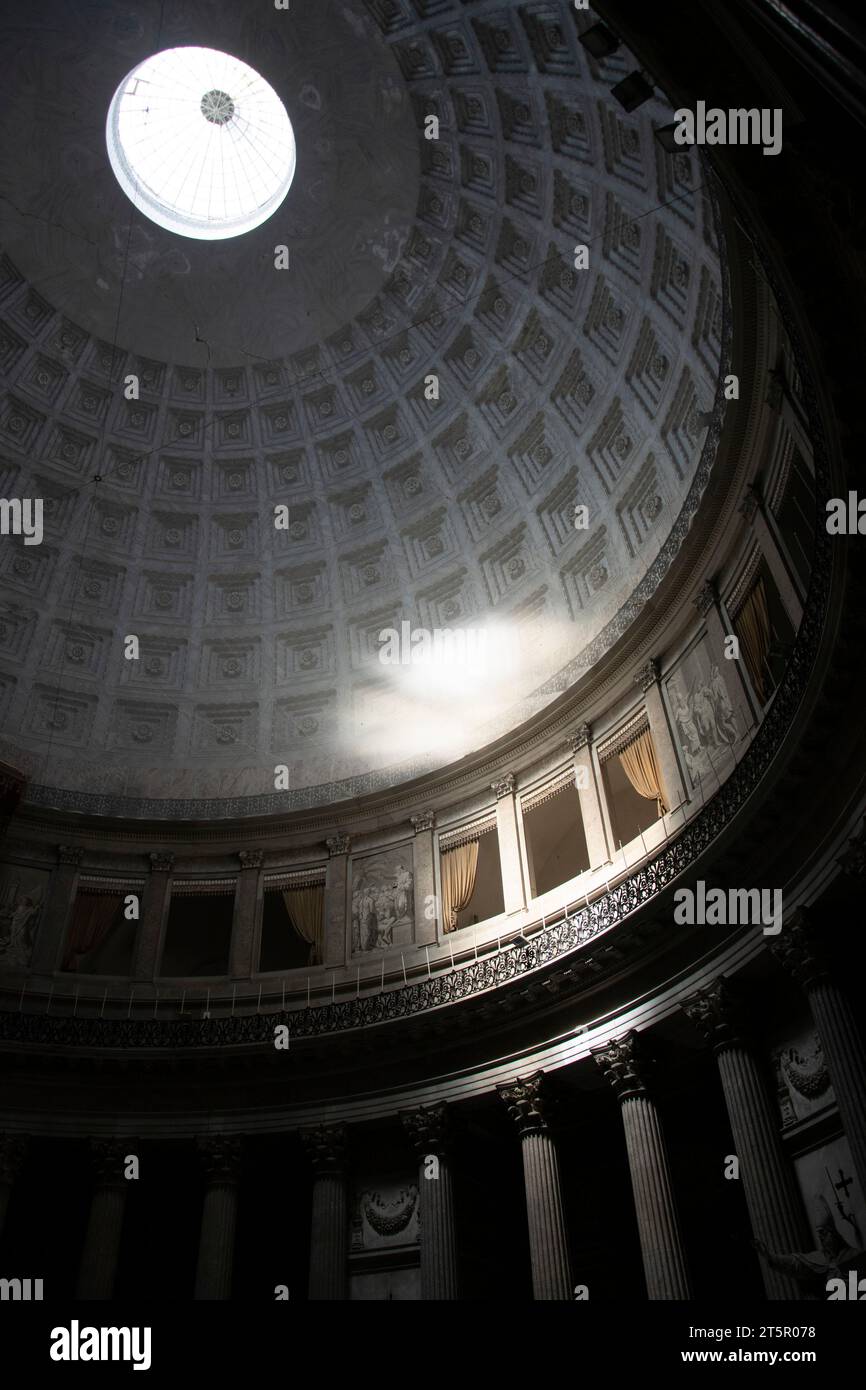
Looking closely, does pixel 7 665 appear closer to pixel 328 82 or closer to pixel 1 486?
pixel 1 486

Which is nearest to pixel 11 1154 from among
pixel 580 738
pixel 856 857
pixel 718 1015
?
pixel 718 1015

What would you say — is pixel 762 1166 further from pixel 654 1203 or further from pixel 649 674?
pixel 649 674

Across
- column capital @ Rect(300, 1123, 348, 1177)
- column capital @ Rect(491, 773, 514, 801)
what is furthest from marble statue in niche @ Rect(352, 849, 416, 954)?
column capital @ Rect(300, 1123, 348, 1177)

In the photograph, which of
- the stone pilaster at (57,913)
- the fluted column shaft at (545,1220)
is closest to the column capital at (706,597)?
the fluted column shaft at (545,1220)

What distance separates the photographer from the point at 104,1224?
17.5 metres

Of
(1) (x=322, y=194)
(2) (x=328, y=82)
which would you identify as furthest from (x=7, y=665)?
(2) (x=328, y=82)

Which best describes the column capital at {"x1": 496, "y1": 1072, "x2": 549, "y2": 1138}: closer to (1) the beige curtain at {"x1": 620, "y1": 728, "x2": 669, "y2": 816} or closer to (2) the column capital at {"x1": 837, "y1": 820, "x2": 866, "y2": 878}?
(1) the beige curtain at {"x1": 620, "y1": 728, "x2": 669, "y2": 816}

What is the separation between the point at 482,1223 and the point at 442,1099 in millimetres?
2308

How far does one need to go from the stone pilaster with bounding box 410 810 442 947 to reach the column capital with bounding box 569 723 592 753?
12.1 ft

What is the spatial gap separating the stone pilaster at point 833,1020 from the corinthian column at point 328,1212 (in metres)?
8.90

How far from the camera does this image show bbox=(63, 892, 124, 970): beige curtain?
71.5 ft

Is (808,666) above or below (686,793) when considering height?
below

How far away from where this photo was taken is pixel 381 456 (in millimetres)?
26125
